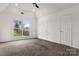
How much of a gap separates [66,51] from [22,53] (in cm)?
97

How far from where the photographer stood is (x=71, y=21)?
97.0 inches

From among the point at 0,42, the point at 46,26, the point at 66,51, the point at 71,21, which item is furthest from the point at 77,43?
the point at 0,42

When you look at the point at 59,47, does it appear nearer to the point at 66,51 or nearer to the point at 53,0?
the point at 66,51

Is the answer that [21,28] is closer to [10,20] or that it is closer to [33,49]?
[10,20]

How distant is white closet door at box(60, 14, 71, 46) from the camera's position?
2449mm

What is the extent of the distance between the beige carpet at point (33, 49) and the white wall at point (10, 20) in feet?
0.58

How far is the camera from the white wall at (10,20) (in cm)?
246

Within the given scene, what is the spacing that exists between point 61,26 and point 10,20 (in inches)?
47.8

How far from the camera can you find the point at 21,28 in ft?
7.95

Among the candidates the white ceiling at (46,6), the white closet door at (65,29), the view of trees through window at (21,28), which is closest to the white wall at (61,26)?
the white closet door at (65,29)

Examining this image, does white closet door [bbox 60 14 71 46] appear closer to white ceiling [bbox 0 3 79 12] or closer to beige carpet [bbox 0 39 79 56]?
beige carpet [bbox 0 39 79 56]

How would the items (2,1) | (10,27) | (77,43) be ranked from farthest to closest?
(10,27) → (77,43) → (2,1)

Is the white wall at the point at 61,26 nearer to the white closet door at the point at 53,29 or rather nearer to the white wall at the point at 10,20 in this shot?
the white closet door at the point at 53,29

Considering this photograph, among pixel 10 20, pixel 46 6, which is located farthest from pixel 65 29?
pixel 10 20
